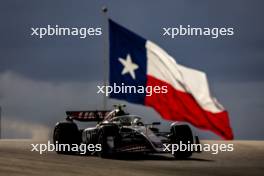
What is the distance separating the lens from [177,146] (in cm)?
2100

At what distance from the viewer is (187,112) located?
18359 mm

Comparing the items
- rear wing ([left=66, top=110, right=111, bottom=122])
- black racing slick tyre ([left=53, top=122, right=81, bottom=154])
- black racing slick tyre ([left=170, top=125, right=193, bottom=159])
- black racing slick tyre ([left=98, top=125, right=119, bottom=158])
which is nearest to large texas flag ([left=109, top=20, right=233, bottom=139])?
black racing slick tyre ([left=98, top=125, right=119, bottom=158])

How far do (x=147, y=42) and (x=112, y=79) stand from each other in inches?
62.0

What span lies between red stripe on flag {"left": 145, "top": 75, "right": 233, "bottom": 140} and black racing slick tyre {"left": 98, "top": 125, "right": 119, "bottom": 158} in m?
2.19

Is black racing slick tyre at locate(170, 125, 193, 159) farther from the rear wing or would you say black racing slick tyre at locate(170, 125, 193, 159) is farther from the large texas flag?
the rear wing

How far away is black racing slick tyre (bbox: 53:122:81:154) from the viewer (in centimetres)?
2383

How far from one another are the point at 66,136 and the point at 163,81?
5.23 meters

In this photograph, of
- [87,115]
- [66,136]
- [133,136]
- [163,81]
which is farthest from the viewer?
[87,115]

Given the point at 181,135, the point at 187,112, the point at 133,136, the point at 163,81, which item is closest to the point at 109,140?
the point at 133,136

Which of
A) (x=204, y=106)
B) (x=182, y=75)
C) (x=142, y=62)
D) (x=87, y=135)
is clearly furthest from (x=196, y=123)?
(x=87, y=135)

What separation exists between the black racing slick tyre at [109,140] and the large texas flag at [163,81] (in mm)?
1352

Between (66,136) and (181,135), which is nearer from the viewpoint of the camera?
(181,135)

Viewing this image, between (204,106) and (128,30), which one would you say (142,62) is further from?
(204,106)

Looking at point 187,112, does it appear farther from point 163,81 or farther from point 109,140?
point 109,140
